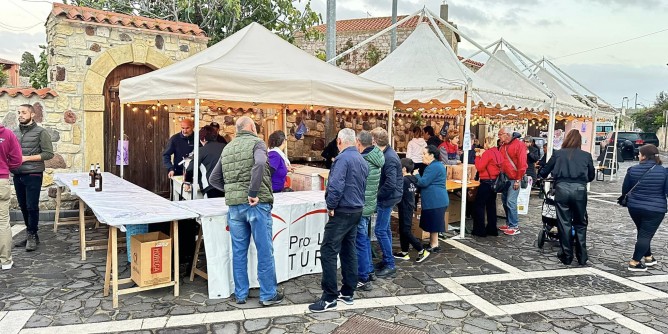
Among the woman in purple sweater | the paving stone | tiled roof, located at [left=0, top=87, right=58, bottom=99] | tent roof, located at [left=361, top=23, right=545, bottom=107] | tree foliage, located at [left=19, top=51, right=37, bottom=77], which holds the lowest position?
the paving stone

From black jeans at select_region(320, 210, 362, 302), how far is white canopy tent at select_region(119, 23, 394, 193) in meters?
1.96

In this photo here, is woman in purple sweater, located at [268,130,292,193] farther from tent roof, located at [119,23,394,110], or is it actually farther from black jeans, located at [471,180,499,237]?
black jeans, located at [471,180,499,237]

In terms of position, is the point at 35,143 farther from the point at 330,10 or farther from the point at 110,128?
the point at 330,10

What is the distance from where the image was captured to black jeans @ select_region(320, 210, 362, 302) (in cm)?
396

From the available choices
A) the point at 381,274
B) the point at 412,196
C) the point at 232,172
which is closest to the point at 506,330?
the point at 381,274

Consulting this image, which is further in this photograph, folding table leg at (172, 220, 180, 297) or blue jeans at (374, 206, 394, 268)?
blue jeans at (374, 206, 394, 268)

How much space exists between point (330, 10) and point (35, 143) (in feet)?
20.5

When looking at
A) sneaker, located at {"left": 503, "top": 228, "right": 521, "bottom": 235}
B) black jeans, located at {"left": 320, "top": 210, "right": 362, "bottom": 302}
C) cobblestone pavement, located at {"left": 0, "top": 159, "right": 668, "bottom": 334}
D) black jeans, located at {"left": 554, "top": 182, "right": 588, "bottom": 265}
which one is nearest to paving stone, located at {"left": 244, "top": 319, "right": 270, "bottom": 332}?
cobblestone pavement, located at {"left": 0, "top": 159, "right": 668, "bottom": 334}

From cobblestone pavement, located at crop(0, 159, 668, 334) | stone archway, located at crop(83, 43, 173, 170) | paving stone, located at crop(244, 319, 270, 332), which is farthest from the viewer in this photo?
stone archway, located at crop(83, 43, 173, 170)

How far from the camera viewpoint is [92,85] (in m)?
7.59

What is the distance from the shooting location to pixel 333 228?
3977 millimetres

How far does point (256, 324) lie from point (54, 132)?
18.8 ft

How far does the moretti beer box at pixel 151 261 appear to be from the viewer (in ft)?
13.5

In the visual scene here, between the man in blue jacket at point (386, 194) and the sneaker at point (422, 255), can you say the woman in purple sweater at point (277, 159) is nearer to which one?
the man in blue jacket at point (386, 194)
